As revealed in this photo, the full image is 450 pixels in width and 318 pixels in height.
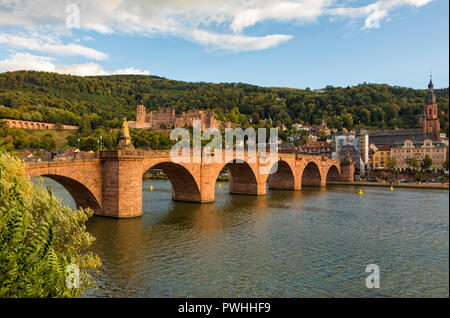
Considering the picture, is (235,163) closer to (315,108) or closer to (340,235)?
(340,235)

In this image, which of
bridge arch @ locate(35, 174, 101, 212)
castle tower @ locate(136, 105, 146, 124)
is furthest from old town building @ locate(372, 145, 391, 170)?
castle tower @ locate(136, 105, 146, 124)

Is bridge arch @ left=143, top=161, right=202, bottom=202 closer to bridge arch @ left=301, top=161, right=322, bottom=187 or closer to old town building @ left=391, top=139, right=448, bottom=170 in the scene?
bridge arch @ left=301, top=161, right=322, bottom=187

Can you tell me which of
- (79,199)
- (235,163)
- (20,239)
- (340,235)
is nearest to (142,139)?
(235,163)

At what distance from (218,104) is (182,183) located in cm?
15295

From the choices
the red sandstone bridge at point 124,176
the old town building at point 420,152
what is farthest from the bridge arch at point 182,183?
the old town building at point 420,152

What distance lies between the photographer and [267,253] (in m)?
21.8

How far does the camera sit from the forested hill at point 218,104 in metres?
143

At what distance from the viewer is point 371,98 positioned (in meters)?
165

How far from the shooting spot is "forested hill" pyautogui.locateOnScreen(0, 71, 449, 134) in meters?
143

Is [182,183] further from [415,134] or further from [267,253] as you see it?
[415,134]

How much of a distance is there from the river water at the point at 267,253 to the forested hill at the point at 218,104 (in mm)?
122471

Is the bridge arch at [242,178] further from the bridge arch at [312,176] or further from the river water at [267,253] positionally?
the bridge arch at [312,176]

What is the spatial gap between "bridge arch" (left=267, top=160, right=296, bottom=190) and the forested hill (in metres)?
96.3
